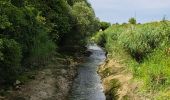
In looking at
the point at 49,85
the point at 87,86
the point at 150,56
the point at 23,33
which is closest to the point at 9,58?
the point at 23,33

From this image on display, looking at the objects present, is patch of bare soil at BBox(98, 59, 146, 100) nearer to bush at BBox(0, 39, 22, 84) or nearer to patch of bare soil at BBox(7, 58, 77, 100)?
patch of bare soil at BBox(7, 58, 77, 100)

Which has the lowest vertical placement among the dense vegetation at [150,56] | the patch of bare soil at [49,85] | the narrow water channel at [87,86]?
the narrow water channel at [87,86]

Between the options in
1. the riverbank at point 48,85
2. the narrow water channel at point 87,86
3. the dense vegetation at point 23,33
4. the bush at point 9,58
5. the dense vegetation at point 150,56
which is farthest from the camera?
the narrow water channel at point 87,86

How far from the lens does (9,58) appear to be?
2752 cm

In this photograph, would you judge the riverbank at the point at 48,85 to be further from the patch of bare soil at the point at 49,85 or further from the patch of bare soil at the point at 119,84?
the patch of bare soil at the point at 119,84

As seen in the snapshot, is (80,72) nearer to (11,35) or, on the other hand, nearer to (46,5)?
(46,5)

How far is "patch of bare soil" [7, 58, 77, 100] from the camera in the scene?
101 feet

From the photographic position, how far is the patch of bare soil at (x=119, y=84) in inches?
1136

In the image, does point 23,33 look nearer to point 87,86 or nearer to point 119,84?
point 119,84

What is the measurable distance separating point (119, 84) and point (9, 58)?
9.70m

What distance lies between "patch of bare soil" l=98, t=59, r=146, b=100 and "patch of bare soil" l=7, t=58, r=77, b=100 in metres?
3.55

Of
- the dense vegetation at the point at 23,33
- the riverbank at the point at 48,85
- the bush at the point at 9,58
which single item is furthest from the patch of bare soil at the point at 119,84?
the bush at the point at 9,58

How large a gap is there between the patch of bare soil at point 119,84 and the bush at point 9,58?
7.95 m

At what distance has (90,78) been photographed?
41.9m
